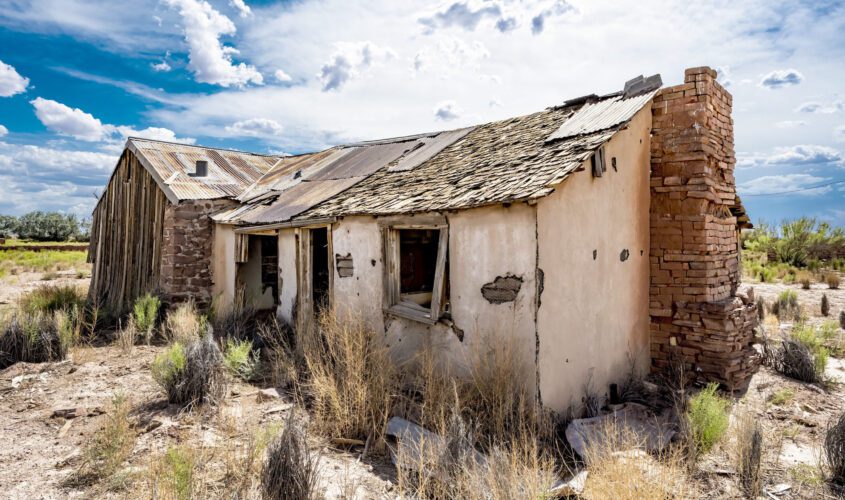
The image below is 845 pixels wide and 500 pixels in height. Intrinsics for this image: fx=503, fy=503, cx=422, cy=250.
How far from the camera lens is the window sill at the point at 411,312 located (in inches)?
247

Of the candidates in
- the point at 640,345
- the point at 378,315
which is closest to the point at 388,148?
the point at 378,315

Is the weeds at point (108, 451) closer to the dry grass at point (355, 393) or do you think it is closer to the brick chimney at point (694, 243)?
the dry grass at point (355, 393)

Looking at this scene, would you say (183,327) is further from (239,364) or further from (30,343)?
(239,364)

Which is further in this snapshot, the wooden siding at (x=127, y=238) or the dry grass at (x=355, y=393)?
the wooden siding at (x=127, y=238)

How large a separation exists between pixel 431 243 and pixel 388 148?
3.02 metres

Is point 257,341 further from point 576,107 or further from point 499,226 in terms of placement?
point 576,107

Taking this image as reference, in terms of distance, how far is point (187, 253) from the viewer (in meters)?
10.6

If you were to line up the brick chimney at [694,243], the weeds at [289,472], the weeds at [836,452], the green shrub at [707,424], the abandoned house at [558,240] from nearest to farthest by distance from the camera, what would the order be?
the weeds at [289,472], the weeds at [836,452], the green shrub at [707,424], the abandoned house at [558,240], the brick chimney at [694,243]

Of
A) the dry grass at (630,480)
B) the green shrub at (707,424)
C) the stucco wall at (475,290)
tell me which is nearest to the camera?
the dry grass at (630,480)

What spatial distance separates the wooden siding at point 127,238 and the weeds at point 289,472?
8.65 metres

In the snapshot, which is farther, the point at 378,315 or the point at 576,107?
the point at 576,107

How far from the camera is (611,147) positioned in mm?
6141

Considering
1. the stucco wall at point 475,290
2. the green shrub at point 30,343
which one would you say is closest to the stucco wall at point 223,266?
the green shrub at point 30,343

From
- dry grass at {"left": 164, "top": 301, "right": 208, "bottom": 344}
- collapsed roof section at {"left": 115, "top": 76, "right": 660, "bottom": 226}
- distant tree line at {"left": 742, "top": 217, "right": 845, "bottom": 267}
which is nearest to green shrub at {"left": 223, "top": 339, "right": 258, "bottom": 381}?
dry grass at {"left": 164, "top": 301, "right": 208, "bottom": 344}
